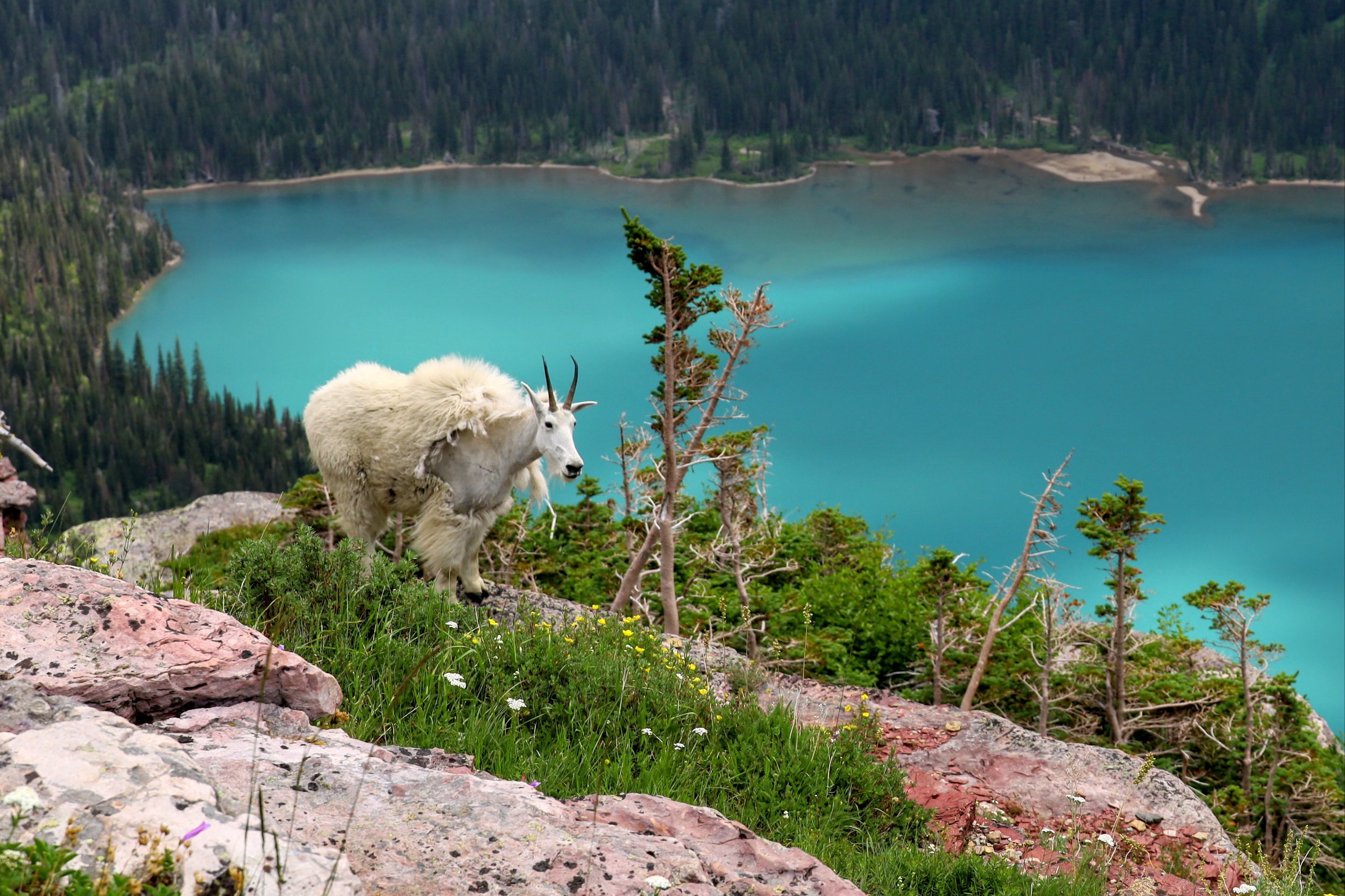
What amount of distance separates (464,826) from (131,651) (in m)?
1.53

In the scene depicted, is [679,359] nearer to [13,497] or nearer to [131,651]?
[13,497]

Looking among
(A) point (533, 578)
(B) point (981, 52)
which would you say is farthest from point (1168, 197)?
(A) point (533, 578)

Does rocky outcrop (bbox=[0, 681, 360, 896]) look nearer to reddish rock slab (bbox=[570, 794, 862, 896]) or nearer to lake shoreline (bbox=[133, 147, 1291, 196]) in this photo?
reddish rock slab (bbox=[570, 794, 862, 896])

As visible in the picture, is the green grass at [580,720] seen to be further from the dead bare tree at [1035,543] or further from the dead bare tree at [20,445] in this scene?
the dead bare tree at [1035,543]

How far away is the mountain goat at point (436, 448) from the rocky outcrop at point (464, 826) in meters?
4.24

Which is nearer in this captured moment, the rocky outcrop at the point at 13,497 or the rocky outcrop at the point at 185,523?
the rocky outcrop at the point at 13,497

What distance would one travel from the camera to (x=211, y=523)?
46.8 ft

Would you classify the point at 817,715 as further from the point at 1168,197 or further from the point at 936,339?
the point at 1168,197

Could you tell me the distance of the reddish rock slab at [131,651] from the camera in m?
3.78

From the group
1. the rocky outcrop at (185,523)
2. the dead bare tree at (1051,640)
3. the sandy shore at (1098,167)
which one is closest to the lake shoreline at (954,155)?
the sandy shore at (1098,167)

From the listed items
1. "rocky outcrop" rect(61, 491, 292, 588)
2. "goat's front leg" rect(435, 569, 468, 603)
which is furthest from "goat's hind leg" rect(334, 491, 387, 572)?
"rocky outcrop" rect(61, 491, 292, 588)

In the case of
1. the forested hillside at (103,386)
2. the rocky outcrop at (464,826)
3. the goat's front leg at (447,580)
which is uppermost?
the rocky outcrop at (464,826)

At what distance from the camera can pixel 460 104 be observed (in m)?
70.9

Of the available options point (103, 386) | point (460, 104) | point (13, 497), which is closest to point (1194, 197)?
point (460, 104)
